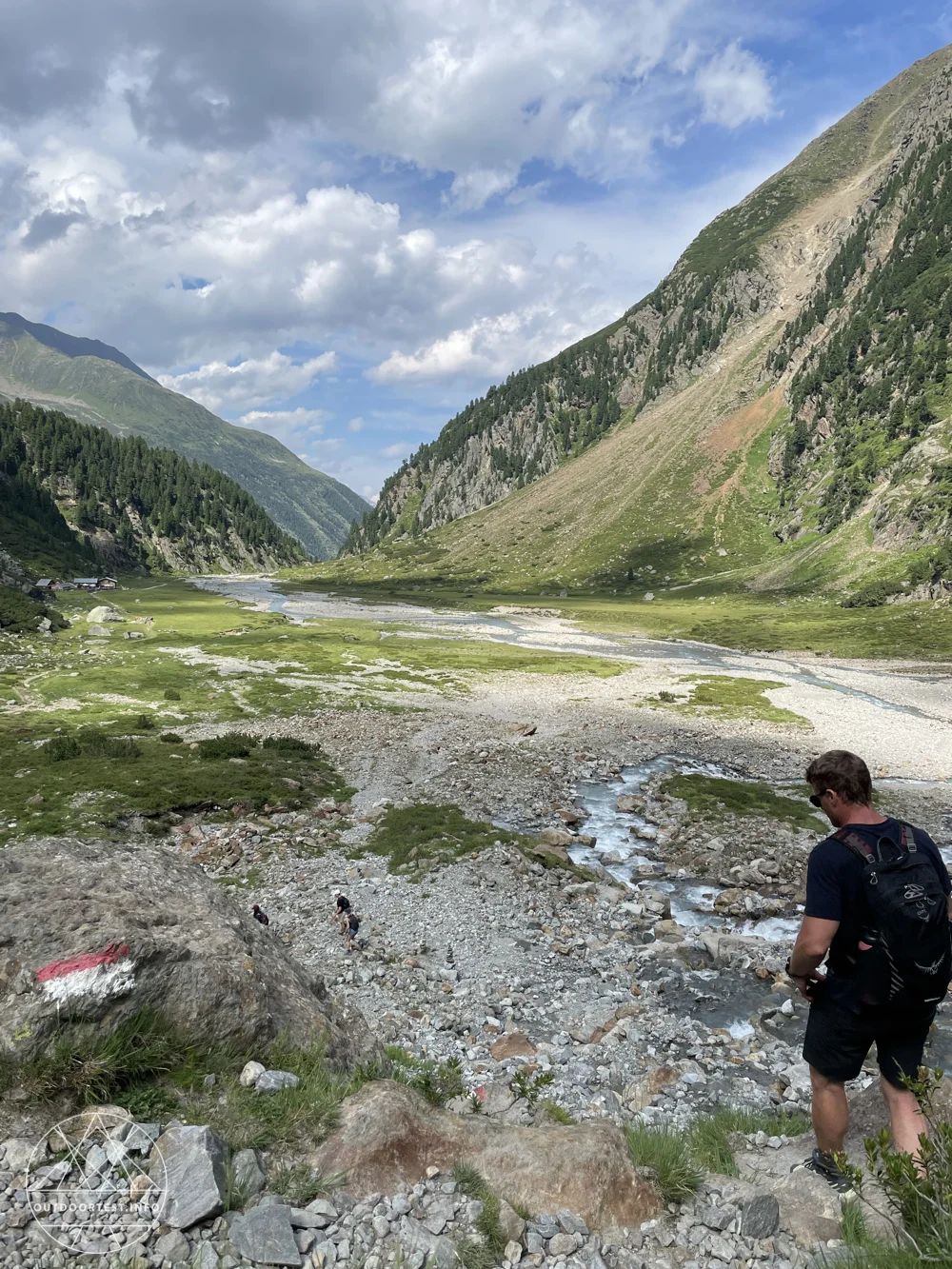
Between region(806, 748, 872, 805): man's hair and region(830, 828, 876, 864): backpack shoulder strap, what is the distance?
0.40m

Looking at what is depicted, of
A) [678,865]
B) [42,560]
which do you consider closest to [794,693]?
[678,865]

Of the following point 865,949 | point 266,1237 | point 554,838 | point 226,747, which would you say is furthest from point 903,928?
point 226,747

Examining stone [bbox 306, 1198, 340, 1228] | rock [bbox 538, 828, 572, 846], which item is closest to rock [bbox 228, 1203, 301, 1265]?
stone [bbox 306, 1198, 340, 1228]

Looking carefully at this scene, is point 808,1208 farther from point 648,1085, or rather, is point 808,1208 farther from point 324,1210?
point 648,1085

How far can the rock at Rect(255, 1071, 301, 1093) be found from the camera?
7.40 metres

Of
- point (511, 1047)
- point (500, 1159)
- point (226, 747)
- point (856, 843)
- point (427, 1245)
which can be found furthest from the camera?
point (226, 747)

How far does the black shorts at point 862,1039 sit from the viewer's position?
6500 millimetres

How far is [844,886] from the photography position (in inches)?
252

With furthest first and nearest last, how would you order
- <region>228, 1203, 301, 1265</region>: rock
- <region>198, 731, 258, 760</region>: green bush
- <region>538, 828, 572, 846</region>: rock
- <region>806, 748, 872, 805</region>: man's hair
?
<region>198, 731, 258, 760</region>: green bush → <region>538, 828, 572, 846</region>: rock → <region>806, 748, 872, 805</region>: man's hair → <region>228, 1203, 301, 1265</region>: rock

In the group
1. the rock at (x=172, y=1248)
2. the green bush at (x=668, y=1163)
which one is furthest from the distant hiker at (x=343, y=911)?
the rock at (x=172, y=1248)

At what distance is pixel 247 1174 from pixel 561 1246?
3023 millimetres

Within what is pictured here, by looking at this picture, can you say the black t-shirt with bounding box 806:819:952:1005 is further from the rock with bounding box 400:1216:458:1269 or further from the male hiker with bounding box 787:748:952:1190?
the rock with bounding box 400:1216:458:1269

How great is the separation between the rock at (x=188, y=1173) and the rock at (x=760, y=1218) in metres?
5.01

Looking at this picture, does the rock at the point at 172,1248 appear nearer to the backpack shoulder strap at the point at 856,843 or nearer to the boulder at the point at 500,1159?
the boulder at the point at 500,1159
